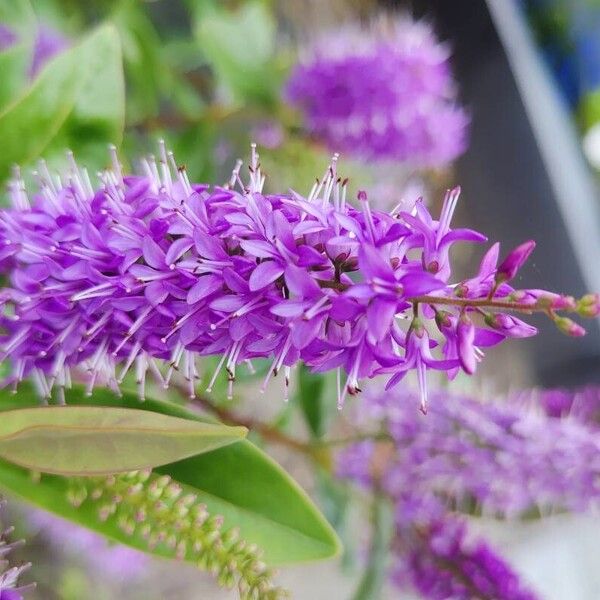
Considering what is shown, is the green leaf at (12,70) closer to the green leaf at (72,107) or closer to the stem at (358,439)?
the green leaf at (72,107)

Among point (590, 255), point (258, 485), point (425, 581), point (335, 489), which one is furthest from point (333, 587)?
point (258, 485)

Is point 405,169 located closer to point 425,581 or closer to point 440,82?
point 440,82

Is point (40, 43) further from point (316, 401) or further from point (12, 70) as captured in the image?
point (316, 401)

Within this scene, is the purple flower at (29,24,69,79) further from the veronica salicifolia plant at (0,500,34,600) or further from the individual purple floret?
the veronica salicifolia plant at (0,500,34,600)

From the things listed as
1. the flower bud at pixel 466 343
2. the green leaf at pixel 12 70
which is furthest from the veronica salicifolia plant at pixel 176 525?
the green leaf at pixel 12 70

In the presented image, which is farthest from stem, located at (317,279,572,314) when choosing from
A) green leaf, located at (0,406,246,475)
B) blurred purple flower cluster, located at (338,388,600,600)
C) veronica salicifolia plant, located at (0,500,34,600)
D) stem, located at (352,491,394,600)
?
stem, located at (352,491,394,600)

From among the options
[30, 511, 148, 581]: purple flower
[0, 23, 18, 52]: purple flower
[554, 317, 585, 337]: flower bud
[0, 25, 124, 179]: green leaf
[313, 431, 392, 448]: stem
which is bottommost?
[30, 511, 148, 581]: purple flower
